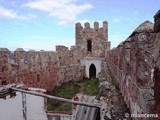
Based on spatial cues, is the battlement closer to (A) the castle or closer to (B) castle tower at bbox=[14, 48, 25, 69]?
(A) the castle

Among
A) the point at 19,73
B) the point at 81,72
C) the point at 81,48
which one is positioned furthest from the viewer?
the point at 81,48

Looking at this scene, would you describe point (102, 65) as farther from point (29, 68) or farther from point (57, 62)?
point (29, 68)

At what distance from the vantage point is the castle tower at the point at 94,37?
30.3 m

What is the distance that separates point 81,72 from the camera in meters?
25.8

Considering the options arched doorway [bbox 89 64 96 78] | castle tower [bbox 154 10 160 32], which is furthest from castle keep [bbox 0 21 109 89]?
castle tower [bbox 154 10 160 32]

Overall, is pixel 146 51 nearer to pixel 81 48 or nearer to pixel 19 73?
pixel 19 73

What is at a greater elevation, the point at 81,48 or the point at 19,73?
the point at 81,48

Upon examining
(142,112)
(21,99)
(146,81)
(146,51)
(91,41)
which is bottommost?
(21,99)

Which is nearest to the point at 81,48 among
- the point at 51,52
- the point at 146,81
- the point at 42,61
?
the point at 51,52

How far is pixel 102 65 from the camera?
2297cm

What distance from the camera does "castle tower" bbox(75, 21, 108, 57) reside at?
30.3 metres

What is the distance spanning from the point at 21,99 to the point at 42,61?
9108mm

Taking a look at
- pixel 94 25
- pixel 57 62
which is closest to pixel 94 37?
pixel 94 25

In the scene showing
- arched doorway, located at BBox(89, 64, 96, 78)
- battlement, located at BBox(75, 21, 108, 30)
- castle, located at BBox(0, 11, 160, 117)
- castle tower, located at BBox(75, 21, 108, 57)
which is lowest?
arched doorway, located at BBox(89, 64, 96, 78)
